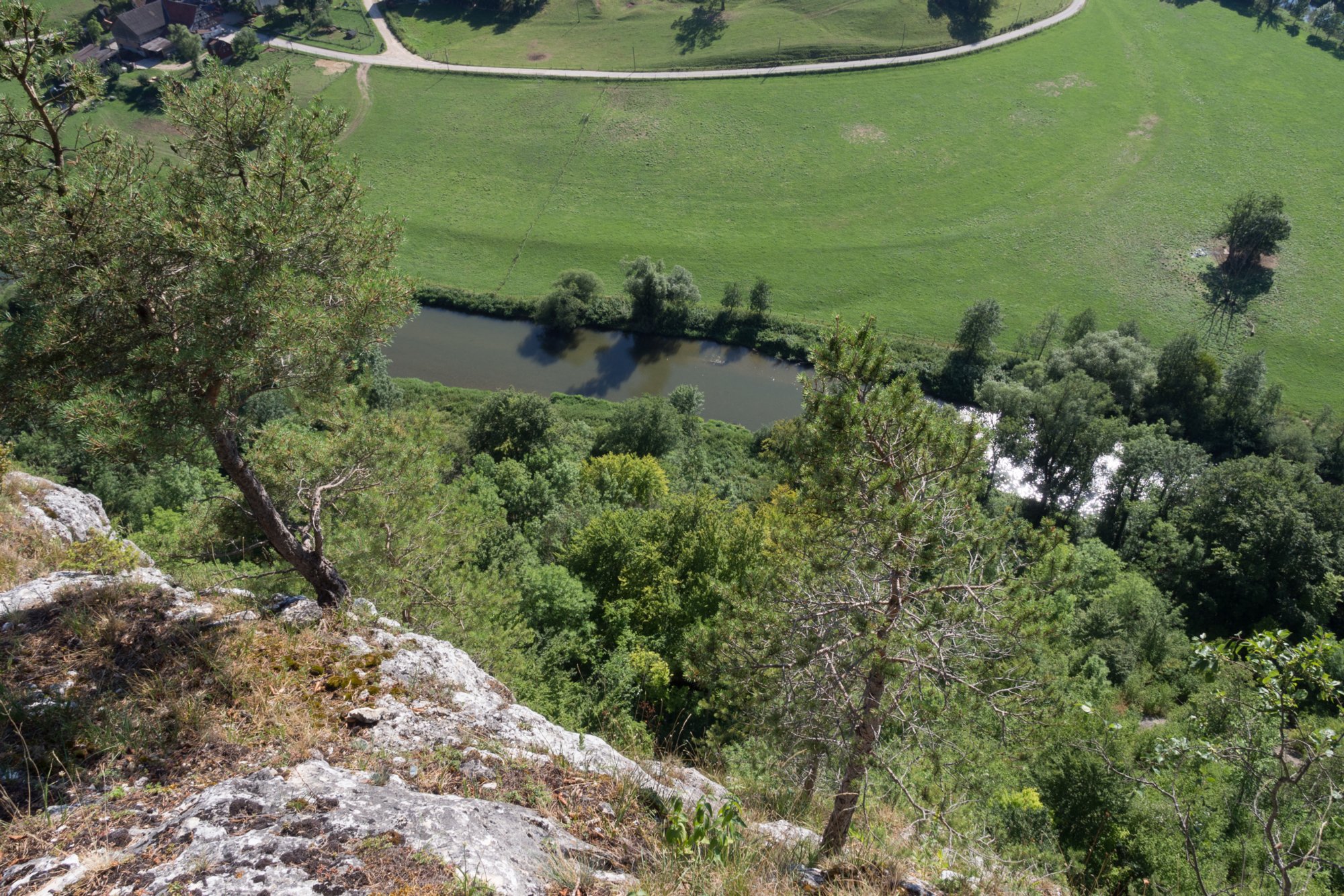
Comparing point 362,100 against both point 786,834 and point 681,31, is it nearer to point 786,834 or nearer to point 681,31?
point 681,31

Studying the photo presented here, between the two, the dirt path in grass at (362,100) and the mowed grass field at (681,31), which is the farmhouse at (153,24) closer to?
the mowed grass field at (681,31)

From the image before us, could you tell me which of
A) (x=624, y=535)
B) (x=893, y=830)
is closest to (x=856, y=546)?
(x=893, y=830)

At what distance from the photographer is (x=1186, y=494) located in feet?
149

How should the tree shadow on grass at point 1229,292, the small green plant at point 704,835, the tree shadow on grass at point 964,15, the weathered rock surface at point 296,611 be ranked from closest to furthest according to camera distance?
the small green plant at point 704,835 → the weathered rock surface at point 296,611 → the tree shadow on grass at point 1229,292 → the tree shadow on grass at point 964,15

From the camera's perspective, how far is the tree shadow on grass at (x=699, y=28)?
302 ft

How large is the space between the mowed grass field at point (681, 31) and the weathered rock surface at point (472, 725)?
93744 mm

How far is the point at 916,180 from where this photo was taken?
7394 centimetres

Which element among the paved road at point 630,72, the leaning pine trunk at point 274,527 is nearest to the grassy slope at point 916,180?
the paved road at point 630,72

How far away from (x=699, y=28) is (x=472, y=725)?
10441 centimetres

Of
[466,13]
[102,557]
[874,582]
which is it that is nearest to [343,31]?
[466,13]

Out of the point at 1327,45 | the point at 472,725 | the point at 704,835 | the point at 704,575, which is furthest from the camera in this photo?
the point at 1327,45

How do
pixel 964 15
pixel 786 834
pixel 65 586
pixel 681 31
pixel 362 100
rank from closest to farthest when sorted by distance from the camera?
pixel 786 834
pixel 65 586
pixel 362 100
pixel 681 31
pixel 964 15

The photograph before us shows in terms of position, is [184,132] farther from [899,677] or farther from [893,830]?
[893,830]

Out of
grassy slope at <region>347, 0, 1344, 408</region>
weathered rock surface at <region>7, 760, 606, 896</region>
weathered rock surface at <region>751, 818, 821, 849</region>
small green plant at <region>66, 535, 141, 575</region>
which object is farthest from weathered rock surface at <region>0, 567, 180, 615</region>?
grassy slope at <region>347, 0, 1344, 408</region>
